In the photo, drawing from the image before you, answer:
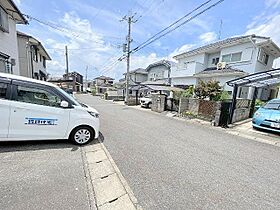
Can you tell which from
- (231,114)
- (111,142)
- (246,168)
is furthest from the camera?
(231,114)

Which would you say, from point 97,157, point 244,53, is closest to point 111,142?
point 97,157

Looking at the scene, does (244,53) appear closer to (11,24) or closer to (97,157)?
(97,157)

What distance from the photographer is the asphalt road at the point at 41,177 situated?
7.73 ft

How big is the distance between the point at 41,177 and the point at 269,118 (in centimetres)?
828

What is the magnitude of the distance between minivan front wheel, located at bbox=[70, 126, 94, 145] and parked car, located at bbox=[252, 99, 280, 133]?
7.13m

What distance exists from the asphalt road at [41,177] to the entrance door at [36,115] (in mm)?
374

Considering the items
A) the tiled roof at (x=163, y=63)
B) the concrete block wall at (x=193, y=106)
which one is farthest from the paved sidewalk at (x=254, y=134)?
the tiled roof at (x=163, y=63)

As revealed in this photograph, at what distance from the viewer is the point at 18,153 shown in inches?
150

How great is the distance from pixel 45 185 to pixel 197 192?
2.58 metres

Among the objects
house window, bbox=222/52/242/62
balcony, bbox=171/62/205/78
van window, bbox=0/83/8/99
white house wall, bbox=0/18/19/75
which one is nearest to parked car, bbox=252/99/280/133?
house window, bbox=222/52/242/62

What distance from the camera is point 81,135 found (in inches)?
183

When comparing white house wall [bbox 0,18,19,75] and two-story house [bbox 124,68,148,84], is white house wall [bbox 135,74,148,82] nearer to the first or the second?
two-story house [bbox 124,68,148,84]

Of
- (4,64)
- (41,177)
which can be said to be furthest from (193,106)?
(4,64)

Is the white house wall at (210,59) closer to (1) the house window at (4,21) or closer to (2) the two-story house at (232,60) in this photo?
(2) the two-story house at (232,60)
